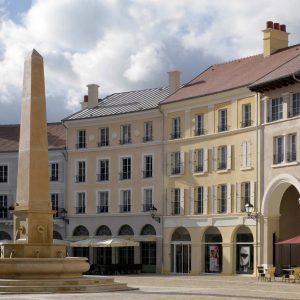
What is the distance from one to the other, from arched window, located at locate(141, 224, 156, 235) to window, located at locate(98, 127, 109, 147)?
7.27m

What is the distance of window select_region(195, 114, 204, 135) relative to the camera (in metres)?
61.3

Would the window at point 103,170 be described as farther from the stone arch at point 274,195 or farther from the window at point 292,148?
the window at point 292,148

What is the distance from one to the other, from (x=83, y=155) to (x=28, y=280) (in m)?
37.6

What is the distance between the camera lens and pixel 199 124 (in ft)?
202

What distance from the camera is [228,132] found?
2322 inches

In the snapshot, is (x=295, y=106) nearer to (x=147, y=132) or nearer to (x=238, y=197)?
(x=238, y=197)

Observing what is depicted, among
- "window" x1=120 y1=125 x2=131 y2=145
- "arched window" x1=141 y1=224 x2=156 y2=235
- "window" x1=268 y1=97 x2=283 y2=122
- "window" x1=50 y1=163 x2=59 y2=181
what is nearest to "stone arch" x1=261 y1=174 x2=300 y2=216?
"window" x1=268 y1=97 x2=283 y2=122

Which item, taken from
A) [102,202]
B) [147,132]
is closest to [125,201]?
[102,202]

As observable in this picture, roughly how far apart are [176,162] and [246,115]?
26.4ft

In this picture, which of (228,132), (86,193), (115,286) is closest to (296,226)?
(228,132)

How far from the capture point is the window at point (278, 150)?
53.8 metres

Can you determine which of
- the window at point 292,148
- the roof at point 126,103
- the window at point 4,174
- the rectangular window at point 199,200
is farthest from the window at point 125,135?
the window at point 292,148

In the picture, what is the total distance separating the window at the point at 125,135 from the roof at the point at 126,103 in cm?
116

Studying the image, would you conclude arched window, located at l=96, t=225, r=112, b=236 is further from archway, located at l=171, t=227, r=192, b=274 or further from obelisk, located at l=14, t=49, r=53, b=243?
obelisk, located at l=14, t=49, r=53, b=243
